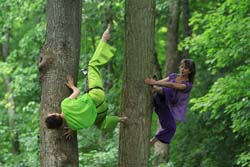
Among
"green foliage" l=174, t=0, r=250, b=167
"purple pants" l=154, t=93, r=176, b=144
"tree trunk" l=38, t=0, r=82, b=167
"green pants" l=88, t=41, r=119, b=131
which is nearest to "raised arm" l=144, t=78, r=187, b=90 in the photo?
"purple pants" l=154, t=93, r=176, b=144

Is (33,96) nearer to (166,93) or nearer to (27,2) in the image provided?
(27,2)

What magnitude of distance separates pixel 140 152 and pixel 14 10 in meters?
A: 10.2

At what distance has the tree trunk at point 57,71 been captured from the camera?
559 centimetres

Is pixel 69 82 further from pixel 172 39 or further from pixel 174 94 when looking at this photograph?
pixel 172 39

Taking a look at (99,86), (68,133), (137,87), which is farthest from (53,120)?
(137,87)

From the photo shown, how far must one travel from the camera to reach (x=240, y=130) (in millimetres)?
8844

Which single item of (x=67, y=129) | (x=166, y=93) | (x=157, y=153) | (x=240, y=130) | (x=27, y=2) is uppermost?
(x=27, y=2)

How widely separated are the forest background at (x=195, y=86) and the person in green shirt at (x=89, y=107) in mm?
3013

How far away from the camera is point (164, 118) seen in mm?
6410

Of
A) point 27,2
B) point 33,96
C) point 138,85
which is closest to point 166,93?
point 138,85

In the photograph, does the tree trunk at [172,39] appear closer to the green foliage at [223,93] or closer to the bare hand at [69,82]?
the green foliage at [223,93]

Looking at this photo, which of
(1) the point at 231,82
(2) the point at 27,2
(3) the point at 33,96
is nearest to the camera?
(1) the point at 231,82

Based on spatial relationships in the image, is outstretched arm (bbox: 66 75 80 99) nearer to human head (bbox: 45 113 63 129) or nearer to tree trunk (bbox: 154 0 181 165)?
human head (bbox: 45 113 63 129)

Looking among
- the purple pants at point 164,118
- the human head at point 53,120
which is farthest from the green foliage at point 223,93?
the human head at point 53,120
